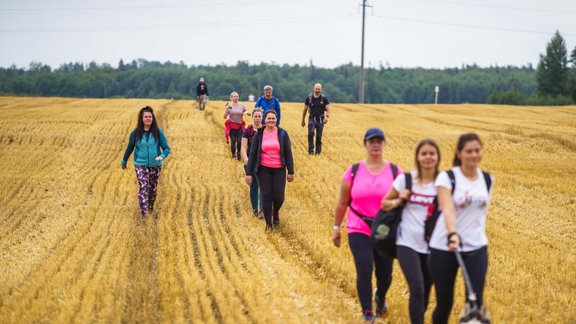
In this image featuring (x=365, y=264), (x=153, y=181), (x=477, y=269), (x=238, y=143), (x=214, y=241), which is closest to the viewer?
(x=477, y=269)

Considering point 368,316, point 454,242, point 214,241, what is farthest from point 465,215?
point 214,241

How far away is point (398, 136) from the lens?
75.7 feet

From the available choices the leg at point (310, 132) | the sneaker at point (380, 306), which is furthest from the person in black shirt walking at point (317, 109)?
the sneaker at point (380, 306)

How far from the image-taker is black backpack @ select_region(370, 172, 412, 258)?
5.55 meters

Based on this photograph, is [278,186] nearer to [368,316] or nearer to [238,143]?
[368,316]

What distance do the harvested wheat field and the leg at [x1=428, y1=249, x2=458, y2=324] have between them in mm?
1107

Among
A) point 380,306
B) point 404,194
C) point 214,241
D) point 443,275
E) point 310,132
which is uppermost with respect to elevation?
point 404,194

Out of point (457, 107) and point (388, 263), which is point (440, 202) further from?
point (457, 107)

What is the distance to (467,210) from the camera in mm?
5160

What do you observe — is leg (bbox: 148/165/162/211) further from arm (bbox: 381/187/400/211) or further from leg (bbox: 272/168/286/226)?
arm (bbox: 381/187/400/211)

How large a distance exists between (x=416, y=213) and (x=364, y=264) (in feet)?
2.88

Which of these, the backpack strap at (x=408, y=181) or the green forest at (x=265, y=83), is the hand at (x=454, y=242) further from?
the green forest at (x=265, y=83)

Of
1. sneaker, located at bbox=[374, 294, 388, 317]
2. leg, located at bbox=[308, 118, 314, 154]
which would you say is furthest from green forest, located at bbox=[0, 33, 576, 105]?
sneaker, located at bbox=[374, 294, 388, 317]

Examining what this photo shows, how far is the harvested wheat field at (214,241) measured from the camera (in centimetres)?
668
